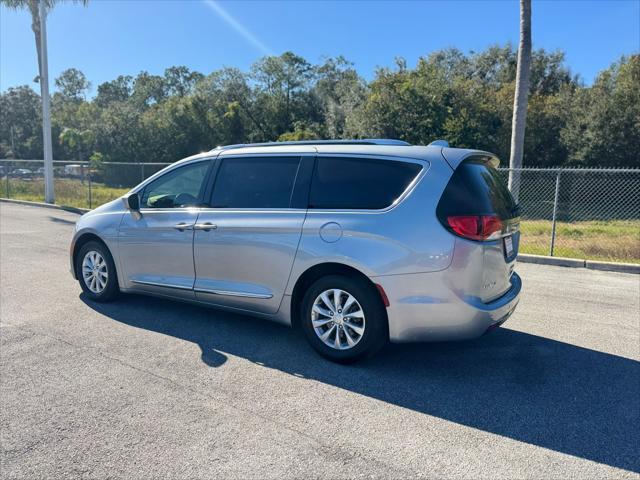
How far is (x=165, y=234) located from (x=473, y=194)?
310 centimetres

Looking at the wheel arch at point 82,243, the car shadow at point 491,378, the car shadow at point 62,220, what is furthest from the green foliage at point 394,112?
the car shadow at point 491,378

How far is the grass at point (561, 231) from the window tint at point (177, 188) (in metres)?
7.18

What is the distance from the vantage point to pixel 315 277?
14.0ft

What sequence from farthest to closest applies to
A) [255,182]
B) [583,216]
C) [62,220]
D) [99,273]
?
[583,216], [62,220], [99,273], [255,182]

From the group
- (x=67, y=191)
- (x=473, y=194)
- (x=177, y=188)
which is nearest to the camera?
(x=473, y=194)

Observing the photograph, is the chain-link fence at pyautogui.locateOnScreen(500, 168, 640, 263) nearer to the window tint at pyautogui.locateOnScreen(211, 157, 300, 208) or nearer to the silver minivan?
the silver minivan

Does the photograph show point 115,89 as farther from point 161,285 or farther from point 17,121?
point 161,285

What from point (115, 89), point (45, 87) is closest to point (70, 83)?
point (115, 89)

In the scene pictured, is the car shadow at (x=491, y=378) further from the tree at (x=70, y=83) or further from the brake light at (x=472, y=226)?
the tree at (x=70, y=83)

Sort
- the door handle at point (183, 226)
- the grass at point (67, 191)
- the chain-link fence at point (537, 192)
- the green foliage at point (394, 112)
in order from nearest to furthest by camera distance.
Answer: the door handle at point (183, 226)
the chain-link fence at point (537, 192)
the grass at point (67, 191)
the green foliage at point (394, 112)

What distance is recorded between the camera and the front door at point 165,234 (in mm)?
5012

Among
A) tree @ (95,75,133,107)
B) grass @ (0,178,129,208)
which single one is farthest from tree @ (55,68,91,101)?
grass @ (0,178,129,208)

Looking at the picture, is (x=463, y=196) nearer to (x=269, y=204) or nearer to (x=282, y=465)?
(x=269, y=204)

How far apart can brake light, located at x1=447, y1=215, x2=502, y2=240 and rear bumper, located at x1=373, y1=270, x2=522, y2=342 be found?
34cm
